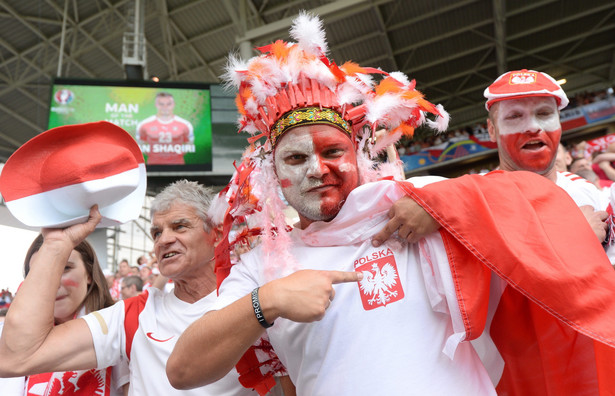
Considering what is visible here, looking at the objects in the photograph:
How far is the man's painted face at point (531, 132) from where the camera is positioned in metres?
1.84

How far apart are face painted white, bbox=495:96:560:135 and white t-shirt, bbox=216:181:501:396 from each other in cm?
88

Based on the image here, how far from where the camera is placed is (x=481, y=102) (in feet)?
49.1

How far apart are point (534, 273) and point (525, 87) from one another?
997mm

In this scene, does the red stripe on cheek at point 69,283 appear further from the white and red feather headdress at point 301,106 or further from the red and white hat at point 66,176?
the white and red feather headdress at point 301,106

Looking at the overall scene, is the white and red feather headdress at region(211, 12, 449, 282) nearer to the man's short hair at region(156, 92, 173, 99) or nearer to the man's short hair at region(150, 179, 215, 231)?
the man's short hair at region(150, 179, 215, 231)

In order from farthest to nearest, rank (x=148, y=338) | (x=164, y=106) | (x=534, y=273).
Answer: (x=164, y=106)
(x=148, y=338)
(x=534, y=273)

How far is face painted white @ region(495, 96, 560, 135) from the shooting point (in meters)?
1.84

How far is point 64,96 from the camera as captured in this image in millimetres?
7934

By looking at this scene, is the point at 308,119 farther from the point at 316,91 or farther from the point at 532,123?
the point at 532,123

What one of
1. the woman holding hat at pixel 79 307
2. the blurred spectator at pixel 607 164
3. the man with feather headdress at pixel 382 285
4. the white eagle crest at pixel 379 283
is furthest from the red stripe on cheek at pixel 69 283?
the blurred spectator at pixel 607 164

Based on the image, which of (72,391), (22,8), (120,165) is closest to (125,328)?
(72,391)

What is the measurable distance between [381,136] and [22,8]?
464 inches

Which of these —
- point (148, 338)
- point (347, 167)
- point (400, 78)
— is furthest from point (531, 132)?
point (148, 338)

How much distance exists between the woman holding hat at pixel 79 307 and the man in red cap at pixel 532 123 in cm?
164
